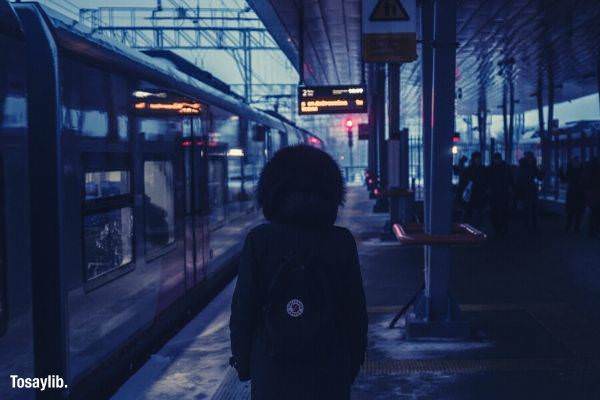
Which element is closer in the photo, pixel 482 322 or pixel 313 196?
pixel 313 196

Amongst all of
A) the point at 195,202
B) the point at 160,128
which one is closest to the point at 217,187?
the point at 195,202

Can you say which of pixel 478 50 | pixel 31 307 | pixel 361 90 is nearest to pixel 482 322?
pixel 31 307

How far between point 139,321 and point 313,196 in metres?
3.73

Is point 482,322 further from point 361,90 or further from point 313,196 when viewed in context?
point 361,90

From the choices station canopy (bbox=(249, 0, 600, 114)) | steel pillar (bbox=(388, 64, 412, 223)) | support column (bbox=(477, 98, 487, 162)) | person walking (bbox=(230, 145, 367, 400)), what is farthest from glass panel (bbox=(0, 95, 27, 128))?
support column (bbox=(477, 98, 487, 162))

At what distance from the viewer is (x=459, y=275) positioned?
984 cm

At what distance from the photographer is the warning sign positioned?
25.0 feet

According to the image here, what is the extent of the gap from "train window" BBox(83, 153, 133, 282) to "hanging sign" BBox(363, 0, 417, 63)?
326 centimetres

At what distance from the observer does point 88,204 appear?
16.0 ft

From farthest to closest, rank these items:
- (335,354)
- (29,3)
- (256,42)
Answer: (256,42) → (29,3) → (335,354)

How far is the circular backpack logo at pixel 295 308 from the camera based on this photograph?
8.68 feet

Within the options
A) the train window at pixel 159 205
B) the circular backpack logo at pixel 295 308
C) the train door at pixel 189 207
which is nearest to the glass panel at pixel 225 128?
the train door at pixel 189 207

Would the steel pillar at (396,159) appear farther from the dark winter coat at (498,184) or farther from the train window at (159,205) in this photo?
the train window at (159,205)

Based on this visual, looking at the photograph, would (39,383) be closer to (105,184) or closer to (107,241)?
(107,241)
